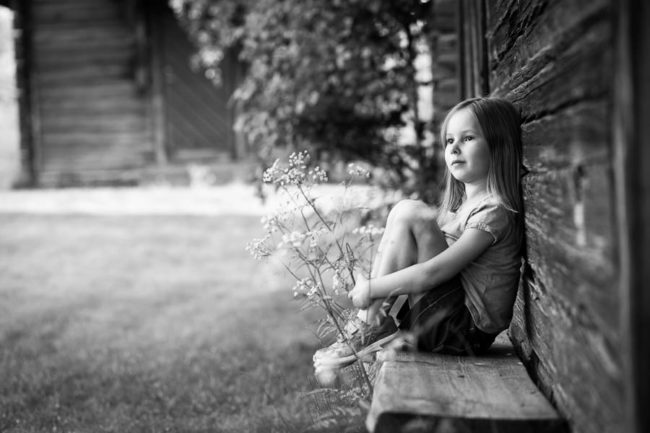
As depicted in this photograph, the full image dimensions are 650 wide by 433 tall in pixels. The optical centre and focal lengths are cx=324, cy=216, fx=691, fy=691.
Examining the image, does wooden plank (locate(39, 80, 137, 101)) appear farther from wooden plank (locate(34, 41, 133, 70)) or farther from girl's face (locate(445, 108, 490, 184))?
girl's face (locate(445, 108, 490, 184))

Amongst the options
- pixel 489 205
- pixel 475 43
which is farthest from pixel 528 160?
pixel 475 43

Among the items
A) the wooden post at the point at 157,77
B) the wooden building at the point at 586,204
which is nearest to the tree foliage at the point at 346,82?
the wooden building at the point at 586,204

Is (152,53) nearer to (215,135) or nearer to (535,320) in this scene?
(215,135)

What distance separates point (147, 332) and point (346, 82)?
2.20m

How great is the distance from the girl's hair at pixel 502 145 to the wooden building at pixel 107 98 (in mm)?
10372

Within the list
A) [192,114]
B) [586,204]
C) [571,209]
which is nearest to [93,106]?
[192,114]

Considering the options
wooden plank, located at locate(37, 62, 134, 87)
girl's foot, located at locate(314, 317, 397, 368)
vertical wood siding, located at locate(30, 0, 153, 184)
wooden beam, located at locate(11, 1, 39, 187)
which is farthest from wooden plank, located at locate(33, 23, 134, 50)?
girl's foot, located at locate(314, 317, 397, 368)

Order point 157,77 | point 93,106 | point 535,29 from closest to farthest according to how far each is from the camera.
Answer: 1. point 535,29
2. point 157,77
3. point 93,106

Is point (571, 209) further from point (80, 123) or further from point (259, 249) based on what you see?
point (80, 123)

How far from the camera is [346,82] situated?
4.75 metres

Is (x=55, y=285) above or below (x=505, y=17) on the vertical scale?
below

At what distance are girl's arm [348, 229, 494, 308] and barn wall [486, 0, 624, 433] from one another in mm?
180

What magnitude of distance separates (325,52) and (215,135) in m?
8.20

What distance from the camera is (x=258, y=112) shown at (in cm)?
505
